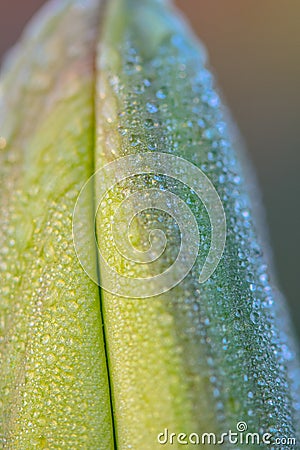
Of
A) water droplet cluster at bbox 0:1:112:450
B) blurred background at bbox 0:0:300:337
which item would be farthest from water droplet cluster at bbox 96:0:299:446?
blurred background at bbox 0:0:300:337

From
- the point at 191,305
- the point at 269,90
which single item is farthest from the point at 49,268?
the point at 269,90

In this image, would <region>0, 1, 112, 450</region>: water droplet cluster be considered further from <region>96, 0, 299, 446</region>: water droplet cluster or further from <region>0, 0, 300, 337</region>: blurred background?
<region>0, 0, 300, 337</region>: blurred background

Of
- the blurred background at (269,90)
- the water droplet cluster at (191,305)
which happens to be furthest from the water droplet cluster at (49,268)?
Answer: the blurred background at (269,90)

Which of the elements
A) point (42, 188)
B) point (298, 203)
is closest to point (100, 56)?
point (42, 188)

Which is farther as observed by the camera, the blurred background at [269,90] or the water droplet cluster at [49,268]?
the blurred background at [269,90]

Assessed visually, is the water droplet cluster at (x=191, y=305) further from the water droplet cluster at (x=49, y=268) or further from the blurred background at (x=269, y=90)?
the blurred background at (x=269, y=90)

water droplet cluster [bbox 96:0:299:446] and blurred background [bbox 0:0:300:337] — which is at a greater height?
water droplet cluster [bbox 96:0:299:446]

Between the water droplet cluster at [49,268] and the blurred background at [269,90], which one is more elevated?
the water droplet cluster at [49,268]

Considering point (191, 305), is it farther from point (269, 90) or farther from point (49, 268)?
point (269, 90)

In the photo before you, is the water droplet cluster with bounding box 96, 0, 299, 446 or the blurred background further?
the blurred background
